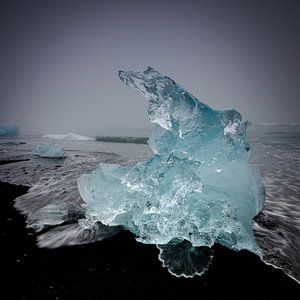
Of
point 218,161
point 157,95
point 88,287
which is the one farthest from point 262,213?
point 88,287

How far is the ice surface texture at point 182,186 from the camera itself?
7.77 feet

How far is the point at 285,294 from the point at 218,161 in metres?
1.57

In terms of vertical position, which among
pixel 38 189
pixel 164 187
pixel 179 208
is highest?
pixel 164 187

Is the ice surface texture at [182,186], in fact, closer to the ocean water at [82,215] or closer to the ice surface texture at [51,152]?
the ocean water at [82,215]

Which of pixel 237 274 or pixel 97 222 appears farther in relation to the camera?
pixel 97 222

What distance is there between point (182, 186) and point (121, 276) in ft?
3.44

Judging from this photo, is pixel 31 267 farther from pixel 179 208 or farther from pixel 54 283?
pixel 179 208

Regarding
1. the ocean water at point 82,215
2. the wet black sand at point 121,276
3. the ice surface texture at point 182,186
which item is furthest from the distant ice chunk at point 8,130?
the wet black sand at point 121,276

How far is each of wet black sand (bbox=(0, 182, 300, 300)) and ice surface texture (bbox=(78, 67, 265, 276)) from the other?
0.15 meters

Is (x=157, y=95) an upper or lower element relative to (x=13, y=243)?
upper

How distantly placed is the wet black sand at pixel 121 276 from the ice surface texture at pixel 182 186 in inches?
5.7

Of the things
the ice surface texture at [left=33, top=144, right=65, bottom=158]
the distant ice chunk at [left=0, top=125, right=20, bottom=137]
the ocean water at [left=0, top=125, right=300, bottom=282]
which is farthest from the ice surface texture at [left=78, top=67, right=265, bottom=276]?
the distant ice chunk at [left=0, top=125, right=20, bottom=137]

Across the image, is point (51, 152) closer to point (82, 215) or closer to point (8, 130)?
point (82, 215)

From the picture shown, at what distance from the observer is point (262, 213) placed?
366 centimetres
